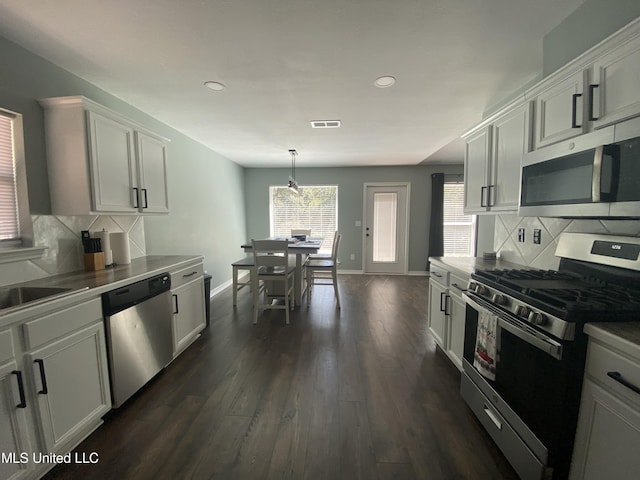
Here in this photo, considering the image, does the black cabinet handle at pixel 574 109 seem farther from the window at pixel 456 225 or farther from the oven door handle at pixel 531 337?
the window at pixel 456 225

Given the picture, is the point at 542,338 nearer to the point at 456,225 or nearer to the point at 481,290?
the point at 481,290

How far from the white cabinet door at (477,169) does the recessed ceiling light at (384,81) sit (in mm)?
876

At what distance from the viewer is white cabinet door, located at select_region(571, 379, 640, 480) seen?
912 millimetres

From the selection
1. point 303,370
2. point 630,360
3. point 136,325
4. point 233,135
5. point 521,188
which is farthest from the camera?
point 233,135

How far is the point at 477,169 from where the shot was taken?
235 cm

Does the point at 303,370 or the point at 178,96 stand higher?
the point at 178,96

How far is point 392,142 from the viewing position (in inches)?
154

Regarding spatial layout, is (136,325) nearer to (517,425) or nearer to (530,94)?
(517,425)

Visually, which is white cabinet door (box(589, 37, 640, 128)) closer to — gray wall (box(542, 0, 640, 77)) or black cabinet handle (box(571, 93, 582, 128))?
black cabinet handle (box(571, 93, 582, 128))

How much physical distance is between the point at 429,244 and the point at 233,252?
4.15m

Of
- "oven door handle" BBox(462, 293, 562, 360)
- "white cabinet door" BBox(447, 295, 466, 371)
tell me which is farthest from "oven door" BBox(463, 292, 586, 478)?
"white cabinet door" BBox(447, 295, 466, 371)

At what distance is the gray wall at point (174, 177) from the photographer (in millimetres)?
1754

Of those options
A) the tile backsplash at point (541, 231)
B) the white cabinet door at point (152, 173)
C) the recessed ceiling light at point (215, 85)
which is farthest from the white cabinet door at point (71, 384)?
the tile backsplash at point (541, 231)

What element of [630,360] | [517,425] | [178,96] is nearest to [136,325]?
[178,96]
